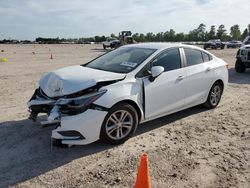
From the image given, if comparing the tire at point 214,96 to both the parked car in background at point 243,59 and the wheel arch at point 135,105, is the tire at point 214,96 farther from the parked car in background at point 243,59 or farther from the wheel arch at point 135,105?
the parked car in background at point 243,59

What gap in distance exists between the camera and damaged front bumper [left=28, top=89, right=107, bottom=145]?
4.18 metres

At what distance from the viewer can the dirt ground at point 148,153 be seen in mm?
3723

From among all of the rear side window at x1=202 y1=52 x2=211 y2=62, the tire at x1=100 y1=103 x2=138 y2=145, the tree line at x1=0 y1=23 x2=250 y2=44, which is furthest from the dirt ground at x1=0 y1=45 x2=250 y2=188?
the tree line at x1=0 y1=23 x2=250 y2=44

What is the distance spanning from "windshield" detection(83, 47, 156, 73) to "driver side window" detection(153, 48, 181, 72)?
202mm

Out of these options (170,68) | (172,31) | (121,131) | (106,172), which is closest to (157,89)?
(170,68)

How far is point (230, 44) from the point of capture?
2036 inches

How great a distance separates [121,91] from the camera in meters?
4.58

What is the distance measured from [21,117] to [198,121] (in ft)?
12.4

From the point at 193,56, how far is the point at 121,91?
2360mm

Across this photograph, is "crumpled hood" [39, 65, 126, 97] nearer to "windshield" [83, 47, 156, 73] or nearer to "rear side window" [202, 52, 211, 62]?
"windshield" [83, 47, 156, 73]

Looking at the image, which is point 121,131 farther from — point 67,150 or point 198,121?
point 198,121

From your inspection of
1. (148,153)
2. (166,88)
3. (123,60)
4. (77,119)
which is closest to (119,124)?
(148,153)

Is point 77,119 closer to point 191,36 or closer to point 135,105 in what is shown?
point 135,105

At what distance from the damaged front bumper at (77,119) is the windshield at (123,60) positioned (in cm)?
95
